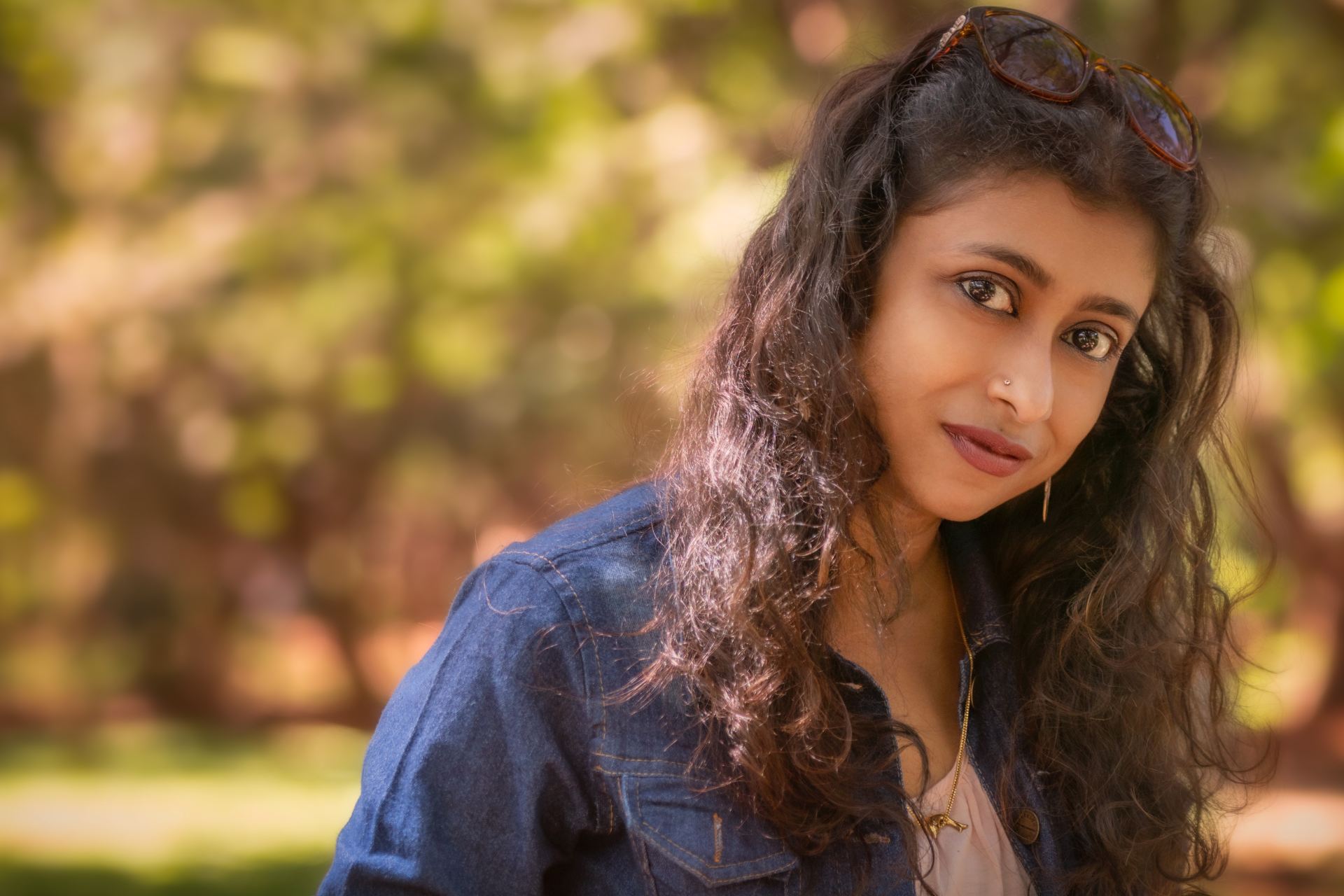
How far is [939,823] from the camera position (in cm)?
185

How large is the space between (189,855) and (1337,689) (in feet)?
24.4

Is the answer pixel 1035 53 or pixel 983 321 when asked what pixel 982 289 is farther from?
pixel 1035 53

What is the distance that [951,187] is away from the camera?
5.85 ft

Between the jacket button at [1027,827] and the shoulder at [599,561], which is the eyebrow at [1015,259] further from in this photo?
the jacket button at [1027,827]

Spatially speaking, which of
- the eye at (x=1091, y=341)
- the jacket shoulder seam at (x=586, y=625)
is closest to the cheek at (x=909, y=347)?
the eye at (x=1091, y=341)

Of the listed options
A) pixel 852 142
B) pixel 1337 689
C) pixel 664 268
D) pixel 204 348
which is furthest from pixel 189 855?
pixel 1337 689

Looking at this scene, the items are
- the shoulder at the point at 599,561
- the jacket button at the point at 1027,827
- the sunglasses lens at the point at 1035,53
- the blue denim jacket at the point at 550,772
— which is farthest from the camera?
the jacket button at the point at 1027,827

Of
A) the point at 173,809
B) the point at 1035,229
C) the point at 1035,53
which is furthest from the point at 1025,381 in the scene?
the point at 173,809

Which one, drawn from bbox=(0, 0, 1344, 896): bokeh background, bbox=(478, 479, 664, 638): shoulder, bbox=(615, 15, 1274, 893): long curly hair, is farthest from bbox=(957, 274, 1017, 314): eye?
bbox=(0, 0, 1344, 896): bokeh background

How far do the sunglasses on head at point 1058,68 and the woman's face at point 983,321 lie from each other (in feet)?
0.48

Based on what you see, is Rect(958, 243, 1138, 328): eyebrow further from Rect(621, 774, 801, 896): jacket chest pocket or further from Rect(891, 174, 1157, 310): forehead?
Rect(621, 774, 801, 896): jacket chest pocket

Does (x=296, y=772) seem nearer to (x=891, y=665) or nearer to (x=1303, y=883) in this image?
(x=1303, y=883)

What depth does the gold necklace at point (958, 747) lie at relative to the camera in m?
1.84

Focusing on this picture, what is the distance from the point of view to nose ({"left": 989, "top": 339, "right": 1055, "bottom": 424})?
5.70 ft
